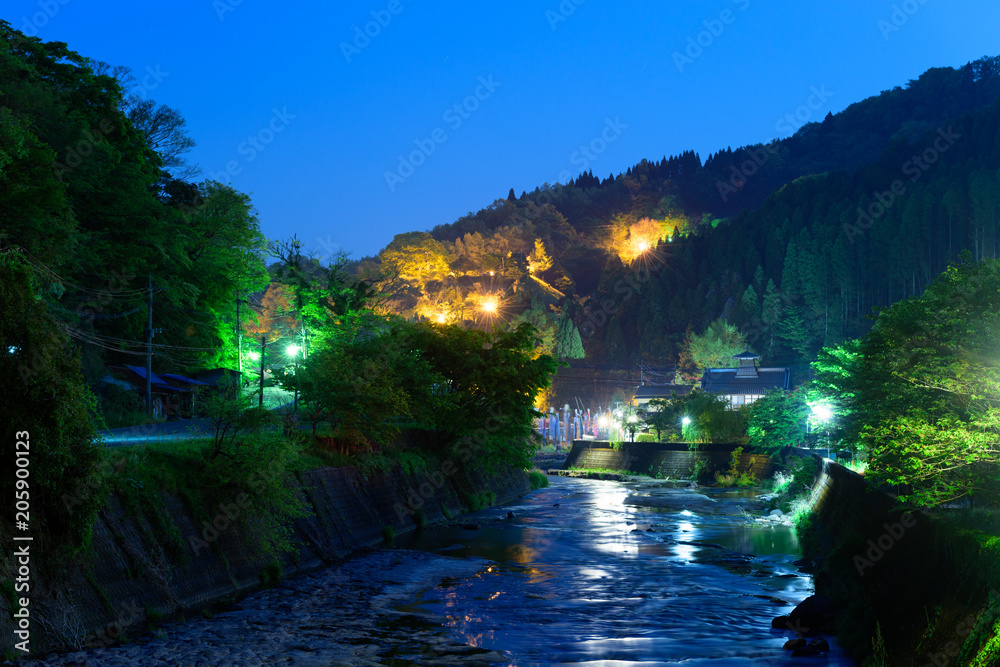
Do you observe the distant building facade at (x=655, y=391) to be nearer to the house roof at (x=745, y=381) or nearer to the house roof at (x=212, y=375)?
the house roof at (x=745, y=381)

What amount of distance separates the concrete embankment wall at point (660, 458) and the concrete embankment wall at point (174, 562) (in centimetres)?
4601

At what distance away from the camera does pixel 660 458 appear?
8419cm

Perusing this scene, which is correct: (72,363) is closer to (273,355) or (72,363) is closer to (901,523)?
(901,523)

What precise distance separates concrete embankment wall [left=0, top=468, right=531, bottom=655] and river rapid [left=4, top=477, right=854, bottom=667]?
0.65m

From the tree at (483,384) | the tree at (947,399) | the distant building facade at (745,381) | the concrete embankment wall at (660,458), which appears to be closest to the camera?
the tree at (947,399)

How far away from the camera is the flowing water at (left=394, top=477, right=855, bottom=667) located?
18156 mm

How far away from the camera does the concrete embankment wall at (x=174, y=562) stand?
15461 mm

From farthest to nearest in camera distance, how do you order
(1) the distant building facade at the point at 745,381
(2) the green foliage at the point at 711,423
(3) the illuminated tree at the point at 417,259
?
(3) the illuminated tree at the point at 417,259
(1) the distant building facade at the point at 745,381
(2) the green foliage at the point at 711,423

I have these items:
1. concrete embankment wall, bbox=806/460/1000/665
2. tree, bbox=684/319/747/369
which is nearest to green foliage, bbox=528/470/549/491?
concrete embankment wall, bbox=806/460/1000/665

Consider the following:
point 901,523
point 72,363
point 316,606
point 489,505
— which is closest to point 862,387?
point 901,523

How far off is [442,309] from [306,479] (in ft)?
427

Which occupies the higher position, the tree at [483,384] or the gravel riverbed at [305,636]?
the tree at [483,384]

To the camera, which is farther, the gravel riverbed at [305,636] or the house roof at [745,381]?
the house roof at [745,381]

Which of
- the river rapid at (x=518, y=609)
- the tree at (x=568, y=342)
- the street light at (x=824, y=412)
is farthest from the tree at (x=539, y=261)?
the river rapid at (x=518, y=609)
